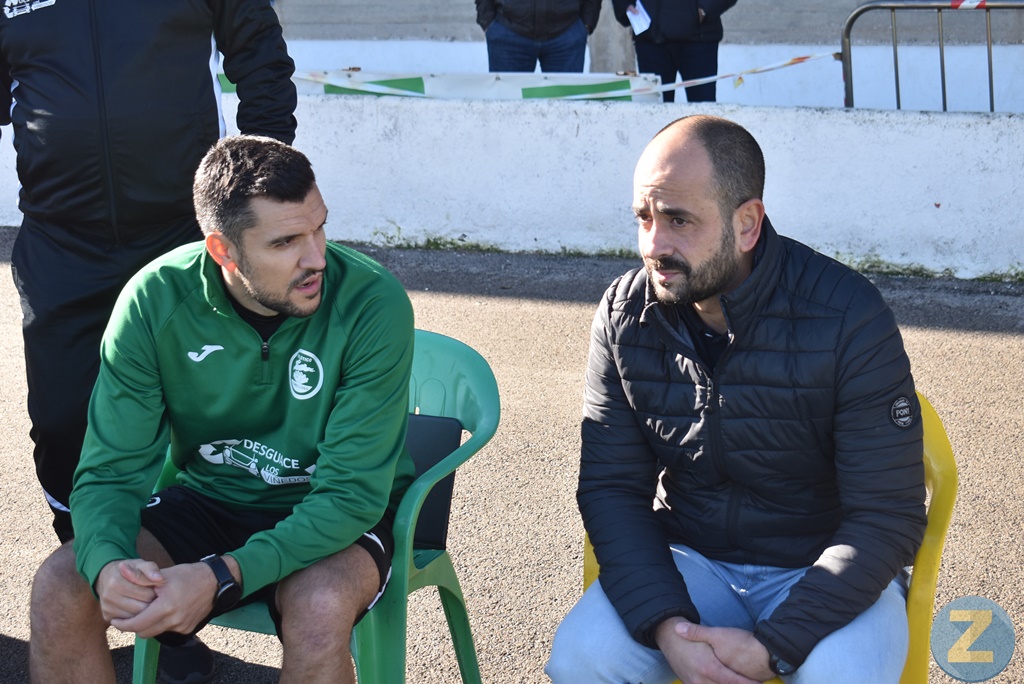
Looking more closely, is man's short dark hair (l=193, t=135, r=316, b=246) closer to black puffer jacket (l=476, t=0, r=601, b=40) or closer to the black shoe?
the black shoe

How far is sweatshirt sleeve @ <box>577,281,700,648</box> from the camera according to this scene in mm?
2482

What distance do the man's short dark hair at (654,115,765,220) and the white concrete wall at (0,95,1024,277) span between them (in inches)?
164

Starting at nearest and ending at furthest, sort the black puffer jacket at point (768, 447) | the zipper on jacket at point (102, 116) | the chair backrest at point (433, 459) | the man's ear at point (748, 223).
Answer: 1. the black puffer jacket at point (768, 447)
2. the man's ear at point (748, 223)
3. the chair backrest at point (433, 459)
4. the zipper on jacket at point (102, 116)

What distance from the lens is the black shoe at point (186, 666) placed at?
3229 mm

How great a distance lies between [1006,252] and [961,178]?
18.1 inches

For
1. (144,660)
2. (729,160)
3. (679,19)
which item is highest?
(679,19)

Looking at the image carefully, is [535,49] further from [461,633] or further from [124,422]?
[124,422]

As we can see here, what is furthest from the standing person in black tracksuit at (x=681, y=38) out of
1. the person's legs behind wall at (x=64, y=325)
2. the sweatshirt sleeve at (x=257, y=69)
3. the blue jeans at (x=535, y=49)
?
the person's legs behind wall at (x=64, y=325)

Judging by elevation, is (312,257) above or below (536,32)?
below

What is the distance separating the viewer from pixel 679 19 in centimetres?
760

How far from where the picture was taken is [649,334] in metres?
2.56

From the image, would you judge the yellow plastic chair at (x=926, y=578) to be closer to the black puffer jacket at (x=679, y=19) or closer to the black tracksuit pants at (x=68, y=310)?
the black tracksuit pants at (x=68, y=310)

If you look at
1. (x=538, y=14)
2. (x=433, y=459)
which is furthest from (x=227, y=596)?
(x=538, y=14)

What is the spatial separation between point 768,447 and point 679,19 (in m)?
5.65
